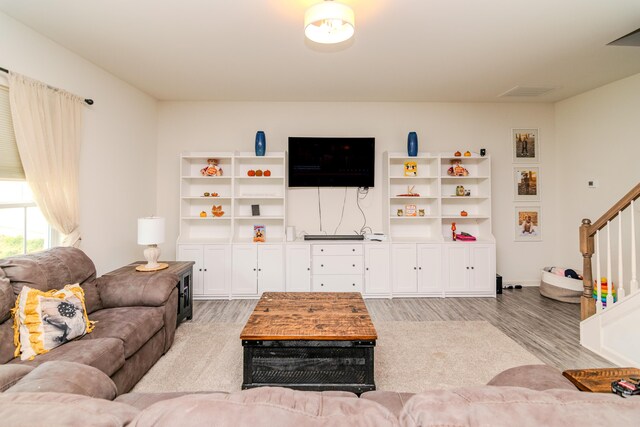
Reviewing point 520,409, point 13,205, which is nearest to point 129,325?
point 13,205

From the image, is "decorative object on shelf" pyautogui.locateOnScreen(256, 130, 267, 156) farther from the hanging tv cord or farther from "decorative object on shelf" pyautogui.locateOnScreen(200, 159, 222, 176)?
the hanging tv cord

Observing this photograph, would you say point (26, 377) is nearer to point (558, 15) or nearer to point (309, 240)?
point (309, 240)

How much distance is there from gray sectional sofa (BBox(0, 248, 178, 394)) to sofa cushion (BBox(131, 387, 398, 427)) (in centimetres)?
148

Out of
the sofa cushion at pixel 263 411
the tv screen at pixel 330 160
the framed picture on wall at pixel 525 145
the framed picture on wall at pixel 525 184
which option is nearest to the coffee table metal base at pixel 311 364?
the sofa cushion at pixel 263 411

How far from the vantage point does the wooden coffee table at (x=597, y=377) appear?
50.9 inches

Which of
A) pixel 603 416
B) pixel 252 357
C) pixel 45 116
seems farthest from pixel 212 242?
pixel 603 416

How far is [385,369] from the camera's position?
97.3 inches

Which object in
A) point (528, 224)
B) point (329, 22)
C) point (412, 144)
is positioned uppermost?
point (329, 22)

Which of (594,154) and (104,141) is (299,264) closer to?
(104,141)

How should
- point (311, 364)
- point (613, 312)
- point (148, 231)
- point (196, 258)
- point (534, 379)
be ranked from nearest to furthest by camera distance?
point (534, 379) → point (311, 364) → point (613, 312) → point (148, 231) → point (196, 258)

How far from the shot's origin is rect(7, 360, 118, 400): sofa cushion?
1.15 metres

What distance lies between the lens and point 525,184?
191 inches

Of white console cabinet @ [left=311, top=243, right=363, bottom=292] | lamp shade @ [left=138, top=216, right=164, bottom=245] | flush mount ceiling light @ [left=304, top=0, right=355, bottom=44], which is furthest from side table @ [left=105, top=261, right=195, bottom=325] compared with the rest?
flush mount ceiling light @ [left=304, top=0, right=355, bottom=44]

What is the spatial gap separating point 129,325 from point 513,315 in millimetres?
3992
